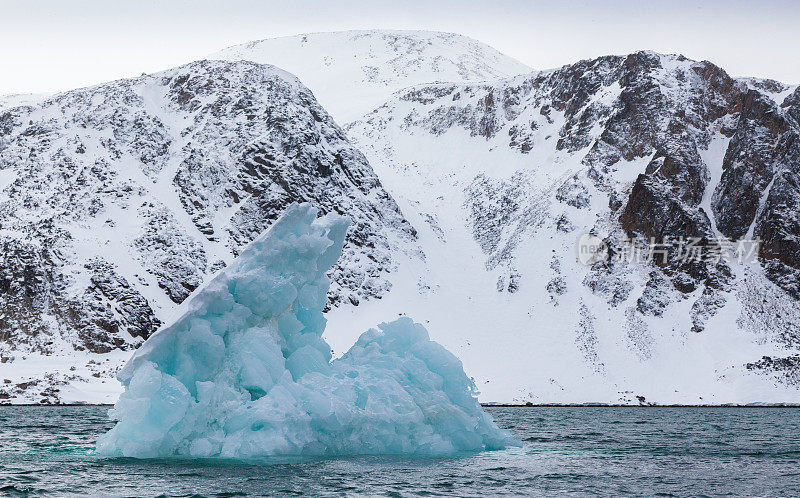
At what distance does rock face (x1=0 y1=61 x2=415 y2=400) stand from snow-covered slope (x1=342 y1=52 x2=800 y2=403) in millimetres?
17012

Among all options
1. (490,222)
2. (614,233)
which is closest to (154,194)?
(490,222)

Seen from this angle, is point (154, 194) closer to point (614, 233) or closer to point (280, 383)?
point (614, 233)

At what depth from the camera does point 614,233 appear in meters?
134

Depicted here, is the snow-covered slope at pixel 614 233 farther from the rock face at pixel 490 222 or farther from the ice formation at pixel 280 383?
the ice formation at pixel 280 383

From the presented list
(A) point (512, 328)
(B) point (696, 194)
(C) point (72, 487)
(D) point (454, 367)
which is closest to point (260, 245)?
(D) point (454, 367)

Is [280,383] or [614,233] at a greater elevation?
[614,233]

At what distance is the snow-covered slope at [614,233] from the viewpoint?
4444 inches

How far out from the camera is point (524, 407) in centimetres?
10281

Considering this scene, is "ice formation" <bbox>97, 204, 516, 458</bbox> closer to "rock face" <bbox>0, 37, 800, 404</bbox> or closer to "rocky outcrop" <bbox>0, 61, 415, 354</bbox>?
"rock face" <bbox>0, 37, 800, 404</bbox>

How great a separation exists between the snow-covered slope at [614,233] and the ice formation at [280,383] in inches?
2843

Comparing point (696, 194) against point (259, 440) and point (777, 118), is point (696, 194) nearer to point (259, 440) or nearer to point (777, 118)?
point (777, 118)

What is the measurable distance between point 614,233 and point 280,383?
359ft

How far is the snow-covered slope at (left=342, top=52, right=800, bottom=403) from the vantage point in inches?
4444

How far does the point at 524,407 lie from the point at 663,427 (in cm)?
4346
